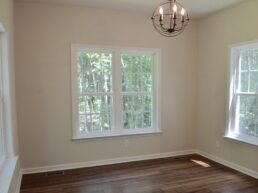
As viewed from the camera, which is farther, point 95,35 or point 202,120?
point 202,120

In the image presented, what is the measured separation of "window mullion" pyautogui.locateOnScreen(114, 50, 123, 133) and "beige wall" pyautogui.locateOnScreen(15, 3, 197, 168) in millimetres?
225

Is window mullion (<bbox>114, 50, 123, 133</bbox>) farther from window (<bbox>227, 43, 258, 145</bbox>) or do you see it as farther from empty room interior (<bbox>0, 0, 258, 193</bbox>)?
window (<bbox>227, 43, 258, 145</bbox>)

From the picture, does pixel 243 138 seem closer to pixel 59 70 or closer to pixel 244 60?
pixel 244 60

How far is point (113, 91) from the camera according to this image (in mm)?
4184

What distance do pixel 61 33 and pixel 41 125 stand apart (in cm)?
153

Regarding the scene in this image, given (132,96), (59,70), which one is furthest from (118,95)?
(59,70)

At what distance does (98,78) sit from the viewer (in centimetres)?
411

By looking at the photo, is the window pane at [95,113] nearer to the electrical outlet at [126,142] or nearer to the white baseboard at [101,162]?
the electrical outlet at [126,142]

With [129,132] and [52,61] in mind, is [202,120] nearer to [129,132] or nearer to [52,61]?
[129,132]

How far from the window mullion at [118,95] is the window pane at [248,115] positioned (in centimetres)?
202

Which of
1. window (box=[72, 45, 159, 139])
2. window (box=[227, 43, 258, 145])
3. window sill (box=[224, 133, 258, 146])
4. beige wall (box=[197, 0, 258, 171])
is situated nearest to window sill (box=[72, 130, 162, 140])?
window (box=[72, 45, 159, 139])

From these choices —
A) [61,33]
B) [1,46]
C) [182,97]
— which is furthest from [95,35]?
[182,97]

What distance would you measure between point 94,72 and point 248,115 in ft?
8.66

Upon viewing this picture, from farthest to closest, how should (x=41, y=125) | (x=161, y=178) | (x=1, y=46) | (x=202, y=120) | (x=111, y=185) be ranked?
1. (x=202, y=120)
2. (x=41, y=125)
3. (x=161, y=178)
4. (x=111, y=185)
5. (x=1, y=46)
